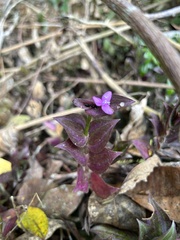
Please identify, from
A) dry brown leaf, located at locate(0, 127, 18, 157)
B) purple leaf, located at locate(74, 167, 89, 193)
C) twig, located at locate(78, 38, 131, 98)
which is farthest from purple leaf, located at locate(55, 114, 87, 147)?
twig, located at locate(78, 38, 131, 98)

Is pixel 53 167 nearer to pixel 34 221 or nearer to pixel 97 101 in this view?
pixel 34 221

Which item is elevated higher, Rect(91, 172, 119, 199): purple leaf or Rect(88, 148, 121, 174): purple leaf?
Rect(88, 148, 121, 174): purple leaf

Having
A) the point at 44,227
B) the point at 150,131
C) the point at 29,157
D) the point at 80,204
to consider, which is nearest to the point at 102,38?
the point at 150,131

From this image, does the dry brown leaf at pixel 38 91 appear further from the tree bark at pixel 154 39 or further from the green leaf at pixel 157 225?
the green leaf at pixel 157 225

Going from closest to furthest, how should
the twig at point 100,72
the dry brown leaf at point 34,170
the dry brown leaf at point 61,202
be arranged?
the dry brown leaf at point 61,202, the dry brown leaf at point 34,170, the twig at point 100,72

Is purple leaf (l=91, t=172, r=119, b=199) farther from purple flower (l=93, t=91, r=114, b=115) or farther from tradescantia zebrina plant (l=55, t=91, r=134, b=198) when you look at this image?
purple flower (l=93, t=91, r=114, b=115)

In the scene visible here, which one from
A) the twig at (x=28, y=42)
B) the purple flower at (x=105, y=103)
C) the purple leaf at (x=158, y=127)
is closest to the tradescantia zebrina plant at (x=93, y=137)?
the purple flower at (x=105, y=103)
